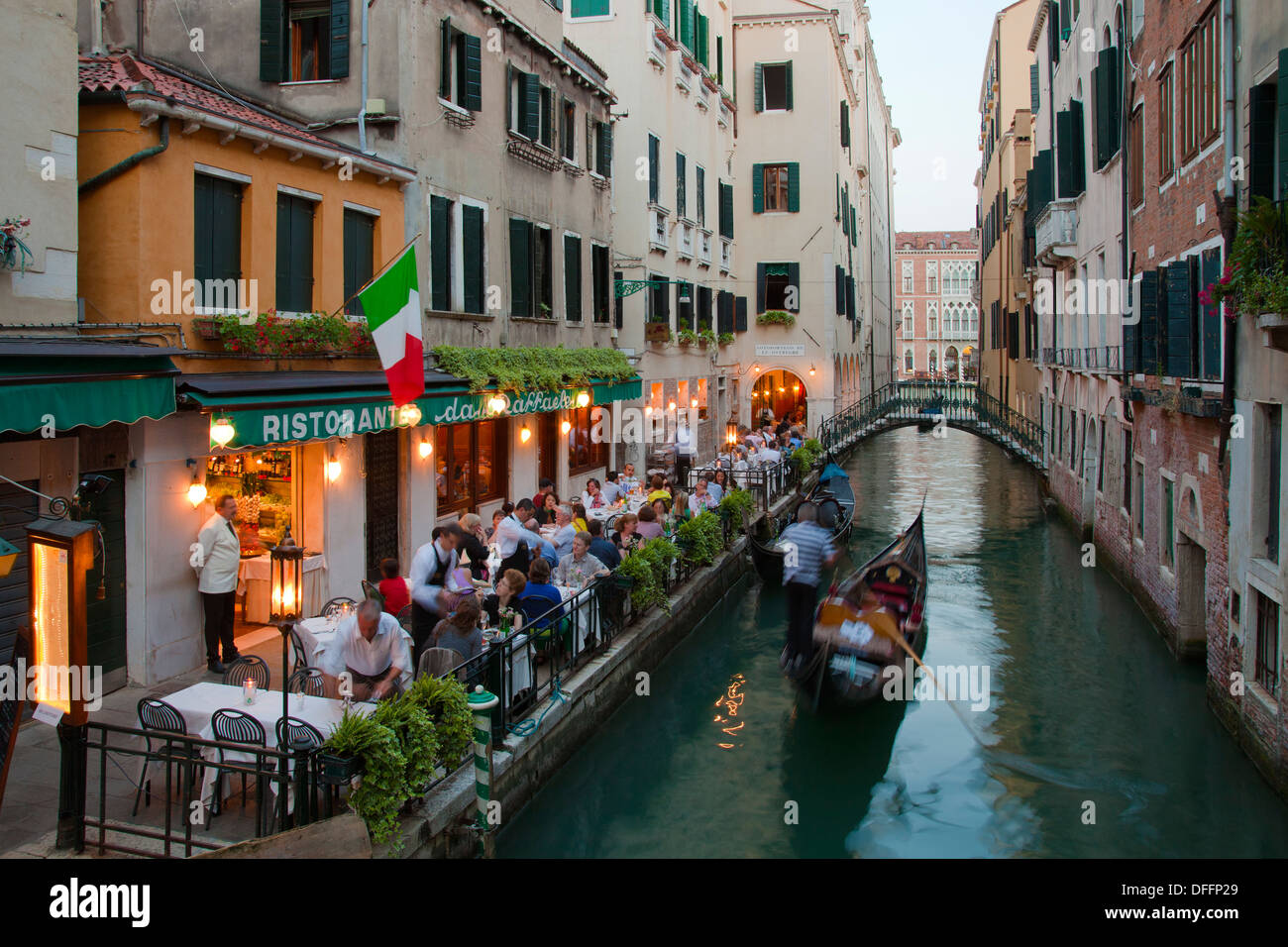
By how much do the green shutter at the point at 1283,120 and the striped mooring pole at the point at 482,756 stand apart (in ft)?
22.7

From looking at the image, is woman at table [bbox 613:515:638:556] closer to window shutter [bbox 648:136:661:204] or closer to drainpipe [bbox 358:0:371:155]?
drainpipe [bbox 358:0:371:155]

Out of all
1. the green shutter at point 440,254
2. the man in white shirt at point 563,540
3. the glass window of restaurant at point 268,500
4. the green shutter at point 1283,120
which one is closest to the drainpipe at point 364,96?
the green shutter at point 440,254

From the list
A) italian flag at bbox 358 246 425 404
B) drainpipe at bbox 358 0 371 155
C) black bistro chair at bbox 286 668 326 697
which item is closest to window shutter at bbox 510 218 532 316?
drainpipe at bbox 358 0 371 155

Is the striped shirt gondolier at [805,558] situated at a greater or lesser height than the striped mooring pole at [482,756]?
greater

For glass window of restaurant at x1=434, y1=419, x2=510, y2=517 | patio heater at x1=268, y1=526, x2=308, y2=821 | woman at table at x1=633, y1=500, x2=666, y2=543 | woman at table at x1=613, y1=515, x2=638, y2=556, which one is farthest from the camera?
glass window of restaurant at x1=434, y1=419, x2=510, y2=517

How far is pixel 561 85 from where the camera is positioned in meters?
18.0

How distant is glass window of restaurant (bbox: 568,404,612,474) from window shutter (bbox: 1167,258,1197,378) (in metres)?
9.63

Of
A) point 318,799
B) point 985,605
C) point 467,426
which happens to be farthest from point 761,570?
point 318,799

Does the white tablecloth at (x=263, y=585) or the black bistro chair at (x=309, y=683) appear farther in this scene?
the white tablecloth at (x=263, y=585)

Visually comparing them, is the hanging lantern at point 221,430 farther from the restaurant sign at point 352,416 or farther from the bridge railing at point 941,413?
the bridge railing at point 941,413

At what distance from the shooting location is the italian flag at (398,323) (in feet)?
28.6

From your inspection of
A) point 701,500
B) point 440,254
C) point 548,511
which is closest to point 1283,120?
point 440,254

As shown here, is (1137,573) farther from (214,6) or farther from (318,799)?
(214,6)

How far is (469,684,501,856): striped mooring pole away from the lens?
281 inches
